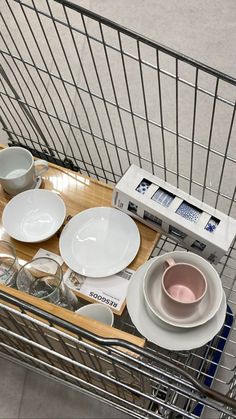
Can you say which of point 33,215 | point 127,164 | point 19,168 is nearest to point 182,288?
point 33,215

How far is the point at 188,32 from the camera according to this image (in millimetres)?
2068

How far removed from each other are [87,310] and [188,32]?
1427 millimetres

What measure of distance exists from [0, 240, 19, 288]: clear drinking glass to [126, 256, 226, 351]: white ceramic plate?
26 cm

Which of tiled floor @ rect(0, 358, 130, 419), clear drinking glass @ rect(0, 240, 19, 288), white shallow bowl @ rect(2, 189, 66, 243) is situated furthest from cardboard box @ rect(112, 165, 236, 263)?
tiled floor @ rect(0, 358, 130, 419)

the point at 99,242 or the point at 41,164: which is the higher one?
the point at 41,164

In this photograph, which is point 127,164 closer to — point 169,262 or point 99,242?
point 99,242

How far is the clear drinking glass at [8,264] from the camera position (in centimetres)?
108

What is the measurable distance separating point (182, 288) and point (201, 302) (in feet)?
0.18

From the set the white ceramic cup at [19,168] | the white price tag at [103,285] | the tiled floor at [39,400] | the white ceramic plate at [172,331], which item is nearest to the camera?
the white ceramic plate at [172,331]

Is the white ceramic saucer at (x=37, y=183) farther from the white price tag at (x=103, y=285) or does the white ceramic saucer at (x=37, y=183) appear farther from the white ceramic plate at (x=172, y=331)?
the white ceramic plate at (x=172, y=331)

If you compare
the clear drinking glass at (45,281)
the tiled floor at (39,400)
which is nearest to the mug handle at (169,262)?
the clear drinking glass at (45,281)

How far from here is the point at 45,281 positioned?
1110 millimetres

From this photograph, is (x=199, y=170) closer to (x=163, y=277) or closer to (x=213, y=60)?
(x=213, y=60)

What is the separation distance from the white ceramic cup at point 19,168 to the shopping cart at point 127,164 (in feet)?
0.38
